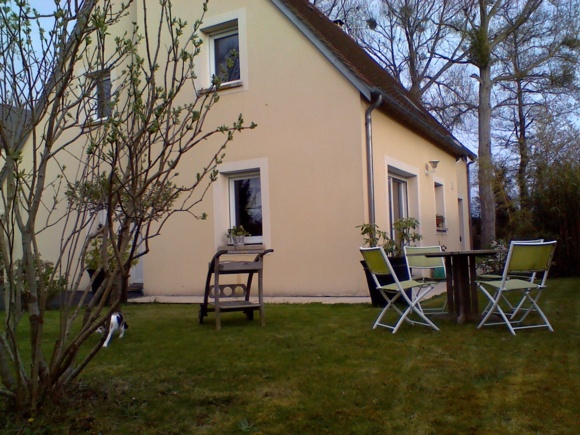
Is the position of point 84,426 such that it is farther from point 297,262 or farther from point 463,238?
point 463,238

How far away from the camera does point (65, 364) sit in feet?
9.83

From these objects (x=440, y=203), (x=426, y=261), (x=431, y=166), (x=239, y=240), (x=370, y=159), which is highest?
(x=431, y=166)

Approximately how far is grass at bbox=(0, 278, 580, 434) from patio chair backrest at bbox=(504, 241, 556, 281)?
578mm

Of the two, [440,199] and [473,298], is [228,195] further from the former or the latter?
[440,199]

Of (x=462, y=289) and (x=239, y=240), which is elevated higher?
(x=239, y=240)

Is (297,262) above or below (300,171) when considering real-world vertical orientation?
below

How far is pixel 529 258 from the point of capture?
4.65 meters

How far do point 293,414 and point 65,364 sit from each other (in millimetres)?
1296

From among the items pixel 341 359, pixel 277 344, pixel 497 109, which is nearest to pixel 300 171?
pixel 277 344

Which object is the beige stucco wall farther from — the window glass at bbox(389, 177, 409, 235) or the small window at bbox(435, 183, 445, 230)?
the small window at bbox(435, 183, 445, 230)

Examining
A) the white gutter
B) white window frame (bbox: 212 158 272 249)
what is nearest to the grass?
the white gutter

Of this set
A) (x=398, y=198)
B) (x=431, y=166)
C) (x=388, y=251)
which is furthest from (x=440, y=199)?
(x=388, y=251)

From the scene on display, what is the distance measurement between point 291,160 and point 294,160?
0.05 metres

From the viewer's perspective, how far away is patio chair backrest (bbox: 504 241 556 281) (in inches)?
180
